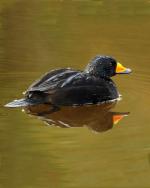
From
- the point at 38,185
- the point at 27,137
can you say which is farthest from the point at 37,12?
the point at 38,185

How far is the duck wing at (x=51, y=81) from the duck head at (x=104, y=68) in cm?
55

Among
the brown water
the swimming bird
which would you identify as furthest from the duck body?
the brown water

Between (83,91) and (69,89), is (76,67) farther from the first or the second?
(69,89)

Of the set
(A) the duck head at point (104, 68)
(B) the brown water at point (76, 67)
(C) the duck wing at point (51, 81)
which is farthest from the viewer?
(A) the duck head at point (104, 68)

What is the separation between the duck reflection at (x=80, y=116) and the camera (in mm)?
8203

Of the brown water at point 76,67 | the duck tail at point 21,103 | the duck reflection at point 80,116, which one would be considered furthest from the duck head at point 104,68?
the duck tail at point 21,103

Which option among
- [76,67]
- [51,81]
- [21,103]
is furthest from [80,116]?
[76,67]

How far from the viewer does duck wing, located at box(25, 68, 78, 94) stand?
28.5 feet

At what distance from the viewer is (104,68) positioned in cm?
961

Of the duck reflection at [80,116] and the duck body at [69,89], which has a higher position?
the duck body at [69,89]

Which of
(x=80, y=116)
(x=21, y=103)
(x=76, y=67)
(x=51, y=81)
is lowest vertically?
(x=76, y=67)

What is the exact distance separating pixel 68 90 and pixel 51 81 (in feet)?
0.75

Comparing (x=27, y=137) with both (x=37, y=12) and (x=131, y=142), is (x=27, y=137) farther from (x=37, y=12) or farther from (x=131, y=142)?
(x=37, y=12)

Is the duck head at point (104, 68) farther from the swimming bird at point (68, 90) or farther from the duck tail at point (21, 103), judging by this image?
the duck tail at point (21, 103)
